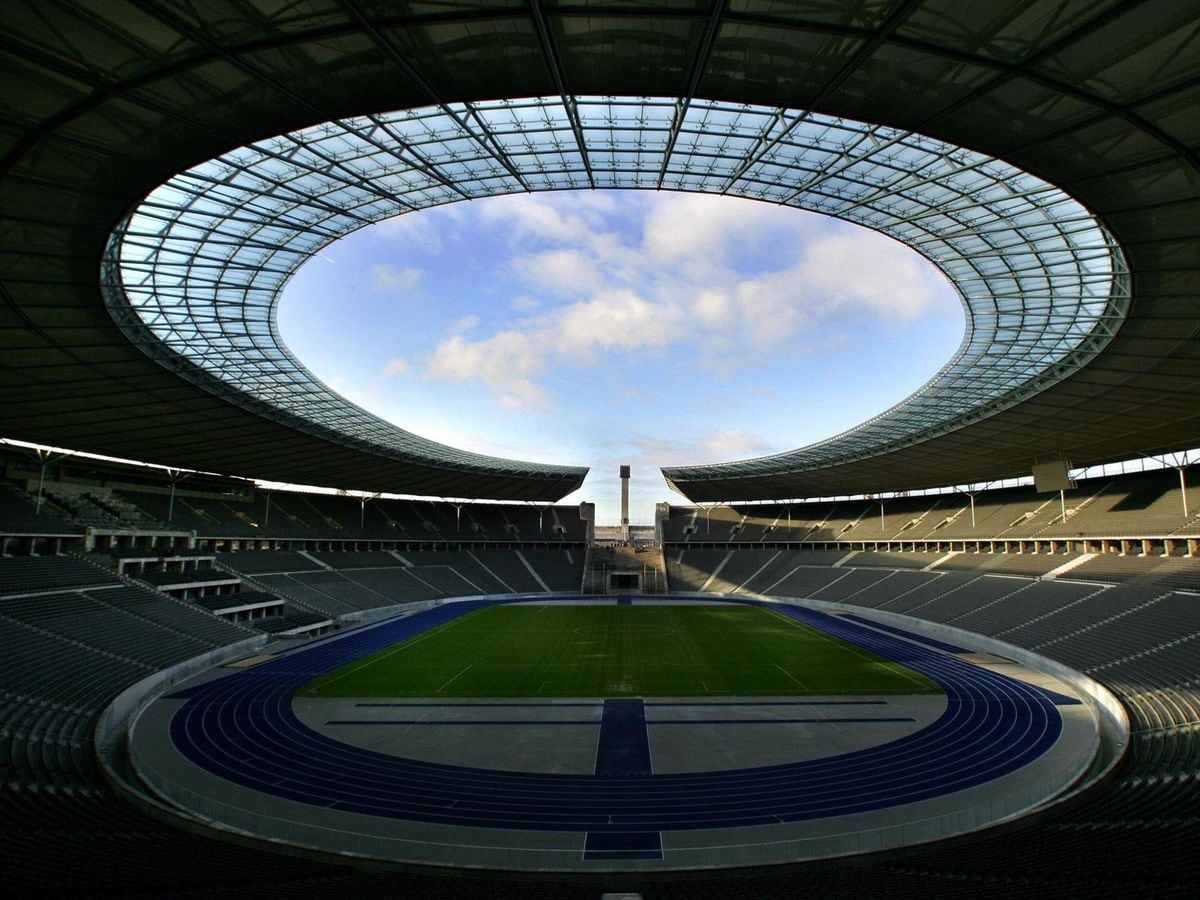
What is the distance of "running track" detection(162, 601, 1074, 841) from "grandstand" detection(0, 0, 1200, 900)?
2.69 meters

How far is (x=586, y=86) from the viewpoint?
13102 millimetres

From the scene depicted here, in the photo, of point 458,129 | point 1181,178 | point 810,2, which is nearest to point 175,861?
point 458,129

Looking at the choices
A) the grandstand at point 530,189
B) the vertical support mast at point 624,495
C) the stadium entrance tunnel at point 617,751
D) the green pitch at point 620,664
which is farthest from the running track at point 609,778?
the vertical support mast at point 624,495

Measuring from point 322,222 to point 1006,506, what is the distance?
6148cm

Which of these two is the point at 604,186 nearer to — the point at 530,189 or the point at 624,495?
the point at 530,189

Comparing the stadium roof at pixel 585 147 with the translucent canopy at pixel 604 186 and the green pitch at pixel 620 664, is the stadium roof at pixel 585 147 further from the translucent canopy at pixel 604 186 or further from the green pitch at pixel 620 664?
the green pitch at pixel 620 664

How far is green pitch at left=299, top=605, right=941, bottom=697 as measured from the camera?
29.9 metres

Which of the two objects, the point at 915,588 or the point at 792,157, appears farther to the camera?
the point at 915,588

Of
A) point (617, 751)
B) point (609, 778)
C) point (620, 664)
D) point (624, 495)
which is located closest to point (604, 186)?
point (609, 778)

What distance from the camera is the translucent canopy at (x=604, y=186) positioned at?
52.1ft

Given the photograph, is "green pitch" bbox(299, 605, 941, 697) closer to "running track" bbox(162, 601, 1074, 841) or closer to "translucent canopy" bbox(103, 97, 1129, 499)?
"running track" bbox(162, 601, 1074, 841)

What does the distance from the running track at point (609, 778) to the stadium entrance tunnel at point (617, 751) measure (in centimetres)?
9

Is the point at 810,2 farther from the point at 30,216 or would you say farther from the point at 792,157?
the point at 30,216

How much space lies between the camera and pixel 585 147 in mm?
17109
